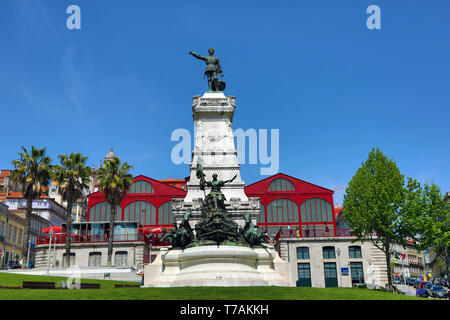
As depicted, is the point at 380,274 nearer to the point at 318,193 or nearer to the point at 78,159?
the point at 318,193

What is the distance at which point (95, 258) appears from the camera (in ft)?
167

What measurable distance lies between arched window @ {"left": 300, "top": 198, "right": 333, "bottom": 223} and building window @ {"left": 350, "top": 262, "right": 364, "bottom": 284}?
1267cm

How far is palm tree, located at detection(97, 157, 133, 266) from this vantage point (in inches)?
1891

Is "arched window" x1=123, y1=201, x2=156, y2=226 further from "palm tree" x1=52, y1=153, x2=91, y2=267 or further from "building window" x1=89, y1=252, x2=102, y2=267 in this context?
"palm tree" x1=52, y1=153, x2=91, y2=267

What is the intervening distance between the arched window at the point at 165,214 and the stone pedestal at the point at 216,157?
88.0 ft

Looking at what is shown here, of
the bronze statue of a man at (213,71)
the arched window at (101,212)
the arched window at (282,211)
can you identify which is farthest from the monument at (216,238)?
the arched window at (101,212)

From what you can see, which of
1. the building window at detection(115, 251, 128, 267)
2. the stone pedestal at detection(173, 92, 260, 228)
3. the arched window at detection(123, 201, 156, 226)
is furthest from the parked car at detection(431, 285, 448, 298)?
the arched window at detection(123, 201, 156, 226)

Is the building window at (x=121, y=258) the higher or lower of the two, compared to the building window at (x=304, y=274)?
higher

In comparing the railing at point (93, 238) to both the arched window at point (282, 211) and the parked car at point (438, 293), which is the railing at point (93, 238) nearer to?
the arched window at point (282, 211)

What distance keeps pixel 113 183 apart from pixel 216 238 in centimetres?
2577

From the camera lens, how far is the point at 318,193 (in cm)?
6188

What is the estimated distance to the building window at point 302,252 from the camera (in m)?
48.7
